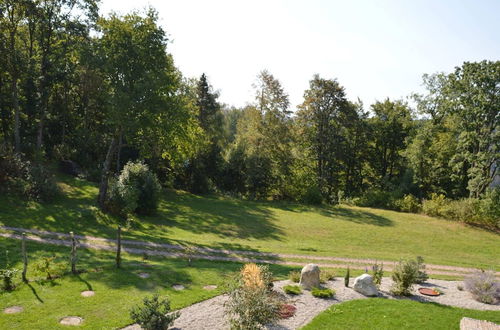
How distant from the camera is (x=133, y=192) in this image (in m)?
27.7

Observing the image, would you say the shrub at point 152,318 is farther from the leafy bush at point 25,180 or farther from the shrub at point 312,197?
the shrub at point 312,197

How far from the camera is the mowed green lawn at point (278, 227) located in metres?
23.8

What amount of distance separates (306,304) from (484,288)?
8.75 metres

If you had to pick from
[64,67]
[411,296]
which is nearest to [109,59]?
[64,67]

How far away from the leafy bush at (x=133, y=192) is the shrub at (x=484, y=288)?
875 inches

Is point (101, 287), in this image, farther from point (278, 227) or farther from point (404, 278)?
point (278, 227)

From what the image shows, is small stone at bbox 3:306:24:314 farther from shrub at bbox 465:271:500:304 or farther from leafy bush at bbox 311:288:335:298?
shrub at bbox 465:271:500:304

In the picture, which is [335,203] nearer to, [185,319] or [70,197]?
[70,197]

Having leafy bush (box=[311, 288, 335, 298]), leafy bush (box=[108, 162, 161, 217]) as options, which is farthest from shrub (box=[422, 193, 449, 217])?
leafy bush (box=[108, 162, 161, 217])

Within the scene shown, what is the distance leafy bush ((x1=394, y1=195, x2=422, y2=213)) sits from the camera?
132 ft

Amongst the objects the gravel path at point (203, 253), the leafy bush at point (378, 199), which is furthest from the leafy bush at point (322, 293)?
the leafy bush at point (378, 199)

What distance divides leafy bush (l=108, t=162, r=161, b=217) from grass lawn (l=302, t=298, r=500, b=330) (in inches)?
731

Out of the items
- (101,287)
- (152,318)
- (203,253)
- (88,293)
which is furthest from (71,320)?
(203,253)

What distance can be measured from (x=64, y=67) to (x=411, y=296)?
108 ft
